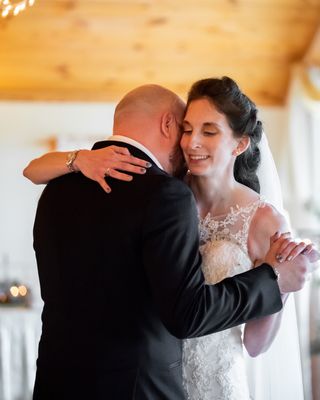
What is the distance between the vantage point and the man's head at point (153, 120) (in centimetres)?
217

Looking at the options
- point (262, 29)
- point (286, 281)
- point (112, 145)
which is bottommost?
point (286, 281)

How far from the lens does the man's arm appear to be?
1.93m

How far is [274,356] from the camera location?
2.77 metres

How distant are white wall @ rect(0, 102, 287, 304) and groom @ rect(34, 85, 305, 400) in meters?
4.52

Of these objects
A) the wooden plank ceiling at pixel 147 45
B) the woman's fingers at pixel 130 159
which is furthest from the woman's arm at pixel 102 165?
the wooden plank ceiling at pixel 147 45

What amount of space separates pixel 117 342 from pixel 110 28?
4.42 m

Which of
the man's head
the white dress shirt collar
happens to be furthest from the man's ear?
the white dress shirt collar

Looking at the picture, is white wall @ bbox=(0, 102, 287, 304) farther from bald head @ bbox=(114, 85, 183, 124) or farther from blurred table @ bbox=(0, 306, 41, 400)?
bald head @ bbox=(114, 85, 183, 124)

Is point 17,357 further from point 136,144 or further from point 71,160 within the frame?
point 136,144

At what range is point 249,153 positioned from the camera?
264cm

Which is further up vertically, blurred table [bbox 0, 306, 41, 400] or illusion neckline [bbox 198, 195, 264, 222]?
illusion neckline [bbox 198, 195, 264, 222]

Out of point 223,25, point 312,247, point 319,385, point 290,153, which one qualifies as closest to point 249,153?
point 312,247

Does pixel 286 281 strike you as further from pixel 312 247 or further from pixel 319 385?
pixel 319 385

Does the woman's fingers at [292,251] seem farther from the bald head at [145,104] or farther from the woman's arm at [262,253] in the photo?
the bald head at [145,104]
